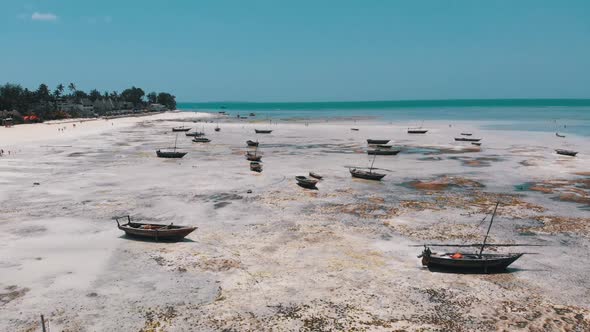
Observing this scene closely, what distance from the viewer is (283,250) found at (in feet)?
79.9

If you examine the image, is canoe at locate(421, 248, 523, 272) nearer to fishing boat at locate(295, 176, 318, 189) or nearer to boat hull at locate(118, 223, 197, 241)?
boat hull at locate(118, 223, 197, 241)

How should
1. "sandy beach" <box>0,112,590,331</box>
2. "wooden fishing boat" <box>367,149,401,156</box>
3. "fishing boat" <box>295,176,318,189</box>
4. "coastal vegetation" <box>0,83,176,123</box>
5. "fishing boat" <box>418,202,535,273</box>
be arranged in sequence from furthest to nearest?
1. "coastal vegetation" <box>0,83,176,123</box>
2. "wooden fishing boat" <box>367,149,401,156</box>
3. "fishing boat" <box>295,176,318,189</box>
4. "fishing boat" <box>418,202,535,273</box>
5. "sandy beach" <box>0,112,590,331</box>

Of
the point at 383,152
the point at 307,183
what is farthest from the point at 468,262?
the point at 383,152

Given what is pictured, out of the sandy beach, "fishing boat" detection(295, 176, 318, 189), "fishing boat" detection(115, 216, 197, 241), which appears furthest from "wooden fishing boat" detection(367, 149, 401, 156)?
"fishing boat" detection(115, 216, 197, 241)

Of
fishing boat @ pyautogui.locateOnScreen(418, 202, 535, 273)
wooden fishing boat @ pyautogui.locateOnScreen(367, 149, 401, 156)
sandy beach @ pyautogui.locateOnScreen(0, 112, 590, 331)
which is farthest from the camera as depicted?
wooden fishing boat @ pyautogui.locateOnScreen(367, 149, 401, 156)

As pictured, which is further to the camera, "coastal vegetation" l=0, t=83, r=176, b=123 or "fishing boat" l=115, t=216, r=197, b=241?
"coastal vegetation" l=0, t=83, r=176, b=123

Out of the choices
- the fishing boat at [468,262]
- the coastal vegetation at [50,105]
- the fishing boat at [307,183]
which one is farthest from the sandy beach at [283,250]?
the coastal vegetation at [50,105]

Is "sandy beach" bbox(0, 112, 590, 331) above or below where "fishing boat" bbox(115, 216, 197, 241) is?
below

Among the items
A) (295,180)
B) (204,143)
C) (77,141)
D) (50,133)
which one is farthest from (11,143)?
(295,180)

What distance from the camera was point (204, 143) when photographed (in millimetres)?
79625

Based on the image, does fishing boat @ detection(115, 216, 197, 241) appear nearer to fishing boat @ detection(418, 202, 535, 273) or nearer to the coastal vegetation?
fishing boat @ detection(418, 202, 535, 273)

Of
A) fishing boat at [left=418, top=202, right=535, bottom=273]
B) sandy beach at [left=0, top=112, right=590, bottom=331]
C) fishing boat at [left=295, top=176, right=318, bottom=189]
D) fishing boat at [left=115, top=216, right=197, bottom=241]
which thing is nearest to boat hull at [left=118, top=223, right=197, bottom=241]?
fishing boat at [left=115, top=216, right=197, bottom=241]

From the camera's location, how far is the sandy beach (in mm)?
17391

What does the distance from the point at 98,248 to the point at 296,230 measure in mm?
11167
